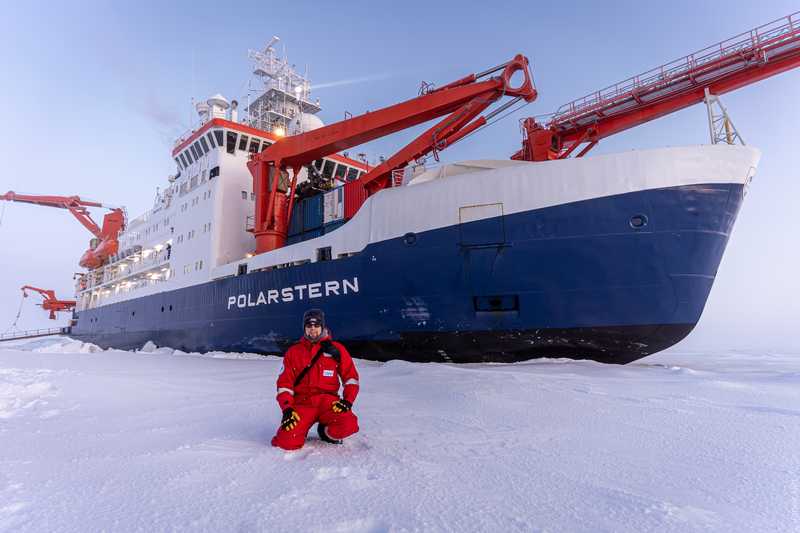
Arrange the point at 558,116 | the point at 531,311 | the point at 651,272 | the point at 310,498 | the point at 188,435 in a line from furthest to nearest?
the point at 558,116, the point at 531,311, the point at 651,272, the point at 188,435, the point at 310,498

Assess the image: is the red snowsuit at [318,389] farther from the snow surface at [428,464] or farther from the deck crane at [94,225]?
the deck crane at [94,225]

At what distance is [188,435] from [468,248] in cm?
604

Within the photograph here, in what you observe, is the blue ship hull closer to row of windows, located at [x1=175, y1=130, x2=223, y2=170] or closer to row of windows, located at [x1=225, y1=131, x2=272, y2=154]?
row of windows, located at [x1=225, y1=131, x2=272, y2=154]

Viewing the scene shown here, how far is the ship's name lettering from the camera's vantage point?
30.1ft

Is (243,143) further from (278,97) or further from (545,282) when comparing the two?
(545,282)

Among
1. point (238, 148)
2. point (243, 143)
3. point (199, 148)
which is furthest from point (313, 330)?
point (199, 148)

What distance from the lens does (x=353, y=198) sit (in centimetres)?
1116

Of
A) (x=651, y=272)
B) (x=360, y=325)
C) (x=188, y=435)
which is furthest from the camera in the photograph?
(x=360, y=325)

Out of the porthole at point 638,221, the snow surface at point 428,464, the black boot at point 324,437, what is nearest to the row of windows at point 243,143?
the snow surface at point 428,464

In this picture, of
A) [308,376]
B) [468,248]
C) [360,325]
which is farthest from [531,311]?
[308,376]

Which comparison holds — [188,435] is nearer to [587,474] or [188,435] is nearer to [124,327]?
[587,474]

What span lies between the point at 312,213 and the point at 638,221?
902 cm

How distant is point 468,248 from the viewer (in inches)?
309

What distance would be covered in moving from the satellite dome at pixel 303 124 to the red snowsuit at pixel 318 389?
53.2 feet
